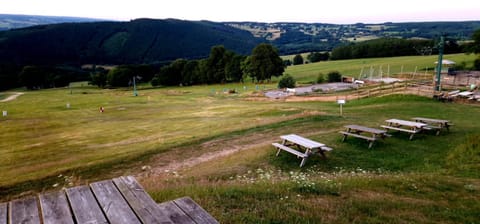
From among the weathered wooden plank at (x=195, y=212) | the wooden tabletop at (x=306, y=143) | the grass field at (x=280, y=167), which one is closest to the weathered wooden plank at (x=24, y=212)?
the weathered wooden plank at (x=195, y=212)

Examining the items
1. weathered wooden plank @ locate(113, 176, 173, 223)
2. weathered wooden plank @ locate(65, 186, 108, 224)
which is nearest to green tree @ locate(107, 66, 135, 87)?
weathered wooden plank @ locate(113, 176, 173, 223)

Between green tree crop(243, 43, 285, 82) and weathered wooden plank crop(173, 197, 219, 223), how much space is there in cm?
7049

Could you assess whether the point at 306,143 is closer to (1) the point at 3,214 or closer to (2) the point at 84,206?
(2) the point at 84,206

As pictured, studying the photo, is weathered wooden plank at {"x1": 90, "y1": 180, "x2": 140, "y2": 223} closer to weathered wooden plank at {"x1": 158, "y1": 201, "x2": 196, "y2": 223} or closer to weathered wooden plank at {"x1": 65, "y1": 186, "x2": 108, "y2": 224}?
weathered wooden plank at {"x1": 65, "y1": 186, "x2": 108, "y2": 224}

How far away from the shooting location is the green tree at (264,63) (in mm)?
73375

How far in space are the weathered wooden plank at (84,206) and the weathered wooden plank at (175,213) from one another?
0.65 m

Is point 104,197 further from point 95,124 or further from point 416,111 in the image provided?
point 95,124

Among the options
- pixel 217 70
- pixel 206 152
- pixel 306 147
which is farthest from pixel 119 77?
pixel 306 147

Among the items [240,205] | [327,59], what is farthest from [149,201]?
[327,59]

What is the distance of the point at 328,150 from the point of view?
485 inches

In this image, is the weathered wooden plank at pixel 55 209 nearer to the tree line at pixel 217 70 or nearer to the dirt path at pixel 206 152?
the dirt path at pixel 206 152

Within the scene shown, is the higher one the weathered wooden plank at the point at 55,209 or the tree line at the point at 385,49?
the tree line at the point at 385,49

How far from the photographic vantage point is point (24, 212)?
10.8ft

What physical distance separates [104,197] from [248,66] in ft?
236
